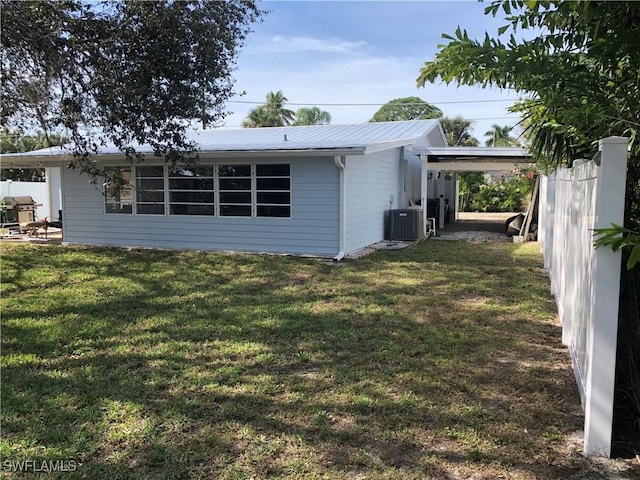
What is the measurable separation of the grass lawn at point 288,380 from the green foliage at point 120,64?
2.90 metres

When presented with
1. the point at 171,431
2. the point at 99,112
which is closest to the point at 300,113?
the point at 99,112

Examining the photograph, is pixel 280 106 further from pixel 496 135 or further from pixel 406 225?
pixel 406 225

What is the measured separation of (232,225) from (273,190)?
4.36ft

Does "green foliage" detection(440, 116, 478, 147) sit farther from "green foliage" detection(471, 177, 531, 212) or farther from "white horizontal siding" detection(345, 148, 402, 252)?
"white horizontal siding" detection(345, 148, 402, 252)

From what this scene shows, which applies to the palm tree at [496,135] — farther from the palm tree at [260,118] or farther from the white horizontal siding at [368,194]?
the white horizontal siding at [368,194]

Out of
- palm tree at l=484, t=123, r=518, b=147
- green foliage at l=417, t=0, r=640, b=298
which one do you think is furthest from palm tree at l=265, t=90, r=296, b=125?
green foliage at l=417, t=0, r=640, b=298

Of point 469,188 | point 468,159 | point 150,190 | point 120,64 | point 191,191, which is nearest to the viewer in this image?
point 120,64

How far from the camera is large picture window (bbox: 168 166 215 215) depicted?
1226 cm

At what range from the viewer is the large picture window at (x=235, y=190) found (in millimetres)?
11867

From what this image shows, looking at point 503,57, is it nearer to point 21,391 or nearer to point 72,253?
point 21,391

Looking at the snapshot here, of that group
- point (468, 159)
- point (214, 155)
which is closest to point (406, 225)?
point (468, 159)

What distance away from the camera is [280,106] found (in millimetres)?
44812

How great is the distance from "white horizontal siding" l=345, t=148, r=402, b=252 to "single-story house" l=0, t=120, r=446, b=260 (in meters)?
0.03

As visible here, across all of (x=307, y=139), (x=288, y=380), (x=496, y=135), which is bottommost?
(x=288, y=380)
